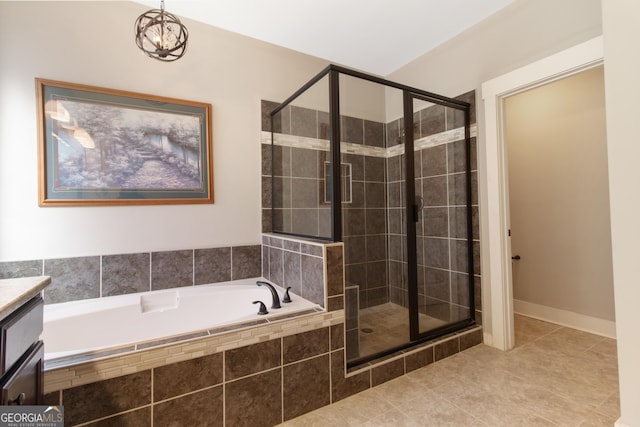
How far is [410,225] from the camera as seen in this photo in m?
2.24

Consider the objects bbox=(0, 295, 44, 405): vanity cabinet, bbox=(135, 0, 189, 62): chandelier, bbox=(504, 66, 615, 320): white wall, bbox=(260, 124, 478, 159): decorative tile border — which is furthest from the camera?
bbox=(504, 66, 615, 320): white wall

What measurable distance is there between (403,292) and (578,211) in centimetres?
184

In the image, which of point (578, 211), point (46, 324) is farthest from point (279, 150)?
point (578, 211)

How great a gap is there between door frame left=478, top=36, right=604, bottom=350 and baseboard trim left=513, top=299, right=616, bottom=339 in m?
0.86

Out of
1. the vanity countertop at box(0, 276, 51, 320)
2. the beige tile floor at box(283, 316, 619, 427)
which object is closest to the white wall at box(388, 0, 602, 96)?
the beige tile floor at box(283, 316, 619, 427)

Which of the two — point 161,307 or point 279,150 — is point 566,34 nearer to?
point 279,150

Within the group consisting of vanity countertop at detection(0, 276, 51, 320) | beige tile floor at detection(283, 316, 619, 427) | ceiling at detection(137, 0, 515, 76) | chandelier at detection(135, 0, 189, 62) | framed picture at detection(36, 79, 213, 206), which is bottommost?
beige tile floor at detection(283, 316, 619, 427)

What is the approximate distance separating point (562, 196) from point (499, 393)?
2.04 meters

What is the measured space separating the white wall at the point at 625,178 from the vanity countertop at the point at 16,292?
80.8 inches

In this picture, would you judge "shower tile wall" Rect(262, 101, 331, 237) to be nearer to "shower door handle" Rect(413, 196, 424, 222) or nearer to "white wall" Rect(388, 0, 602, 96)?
"shower door handle" Rect(413, 196, 424, 222)

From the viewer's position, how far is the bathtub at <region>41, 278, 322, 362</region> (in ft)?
4.69

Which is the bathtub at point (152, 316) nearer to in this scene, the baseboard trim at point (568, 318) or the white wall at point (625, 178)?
the white wall at point (625, 178)

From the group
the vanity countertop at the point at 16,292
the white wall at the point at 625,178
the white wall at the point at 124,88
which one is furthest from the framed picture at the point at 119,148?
the white wall at the point at 625,178

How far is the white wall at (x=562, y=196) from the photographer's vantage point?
2459 millimetres
